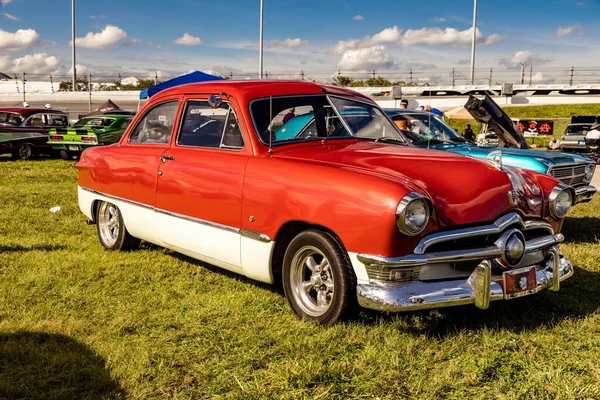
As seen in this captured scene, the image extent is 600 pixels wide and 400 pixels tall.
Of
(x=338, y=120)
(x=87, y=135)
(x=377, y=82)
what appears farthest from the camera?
(x=377, y=82)

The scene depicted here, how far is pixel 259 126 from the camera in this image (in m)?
4.46

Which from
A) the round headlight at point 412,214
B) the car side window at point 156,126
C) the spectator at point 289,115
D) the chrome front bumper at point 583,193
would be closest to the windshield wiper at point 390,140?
the spectator at point 289,115

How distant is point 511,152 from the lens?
24.5 feet

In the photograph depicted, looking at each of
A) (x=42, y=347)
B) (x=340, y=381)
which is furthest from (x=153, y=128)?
(x=340, y=381)

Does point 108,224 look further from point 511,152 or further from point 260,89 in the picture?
point 511,152

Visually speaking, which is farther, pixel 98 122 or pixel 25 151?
pixel 98 122

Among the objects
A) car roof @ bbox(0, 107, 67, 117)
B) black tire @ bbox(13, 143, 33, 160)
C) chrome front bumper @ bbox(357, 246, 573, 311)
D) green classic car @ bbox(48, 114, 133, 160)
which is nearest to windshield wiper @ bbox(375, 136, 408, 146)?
chrome front bumper @ bbox(357, 246, 573, 311)

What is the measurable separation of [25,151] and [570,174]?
46.1ft

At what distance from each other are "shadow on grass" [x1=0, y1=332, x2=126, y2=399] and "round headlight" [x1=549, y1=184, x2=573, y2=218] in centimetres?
321

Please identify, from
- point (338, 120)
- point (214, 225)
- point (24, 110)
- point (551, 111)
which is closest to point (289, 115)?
point (338, 120)

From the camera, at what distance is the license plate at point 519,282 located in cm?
369

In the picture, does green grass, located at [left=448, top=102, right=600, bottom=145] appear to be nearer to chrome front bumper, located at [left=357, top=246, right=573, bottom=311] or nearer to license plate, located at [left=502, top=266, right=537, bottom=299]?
license plate, located at [left=502, top=266, right=537, bottom=299]

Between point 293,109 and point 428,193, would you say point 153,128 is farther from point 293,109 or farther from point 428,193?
point 428,193

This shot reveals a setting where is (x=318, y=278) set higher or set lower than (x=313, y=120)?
lower
